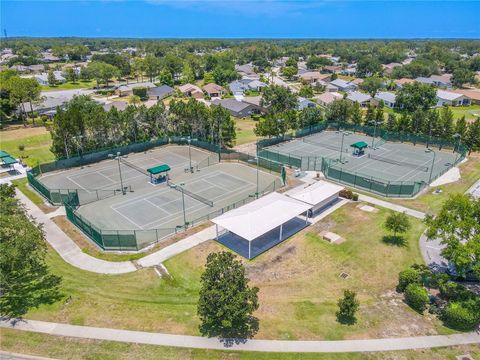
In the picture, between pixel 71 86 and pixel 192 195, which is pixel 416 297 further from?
pixel 71 86

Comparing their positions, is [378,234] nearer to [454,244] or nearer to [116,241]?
[454,244]

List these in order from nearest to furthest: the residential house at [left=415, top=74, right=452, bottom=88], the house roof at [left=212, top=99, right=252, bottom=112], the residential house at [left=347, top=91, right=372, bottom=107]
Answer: the house roof at [left=212, top=99, right=252, bottom=112]
the residential house at [left=347, top=91, right=372, bottom=107]
the residential house at [left=415, top=74, right=452, bottom=88]

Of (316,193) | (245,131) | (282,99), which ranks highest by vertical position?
(282,99)

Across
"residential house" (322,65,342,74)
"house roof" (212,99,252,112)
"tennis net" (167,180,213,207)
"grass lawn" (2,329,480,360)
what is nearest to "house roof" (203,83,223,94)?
"house roof" (212,99,252,112)

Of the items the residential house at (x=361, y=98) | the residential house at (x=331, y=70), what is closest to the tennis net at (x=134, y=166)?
the residential house at (x=361, y=98)

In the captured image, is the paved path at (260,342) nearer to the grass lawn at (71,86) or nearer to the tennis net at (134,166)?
the tennis net at (134,166)

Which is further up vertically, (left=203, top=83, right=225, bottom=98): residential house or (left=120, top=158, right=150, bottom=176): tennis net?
(left=203, top=83, right=225, bottom=98): residential house

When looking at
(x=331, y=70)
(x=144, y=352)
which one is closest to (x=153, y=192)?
(x=144, y=352)

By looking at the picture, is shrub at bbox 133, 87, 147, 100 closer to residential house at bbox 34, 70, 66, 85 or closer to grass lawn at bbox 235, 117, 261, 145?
grass lawn at bbox 235, 117, 261, 145
